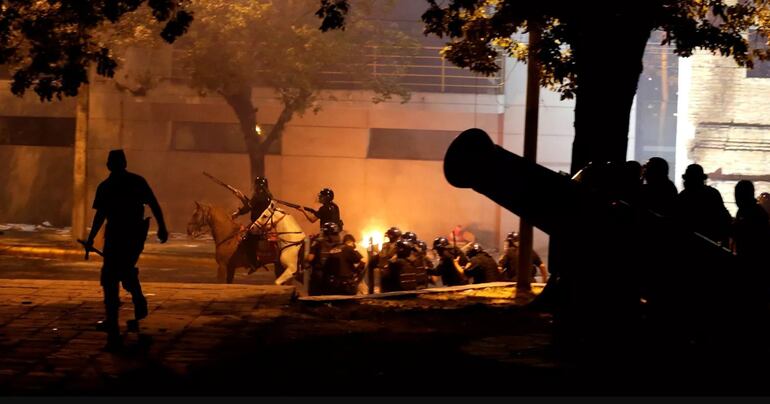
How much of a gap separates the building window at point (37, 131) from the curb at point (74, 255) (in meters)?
7.80

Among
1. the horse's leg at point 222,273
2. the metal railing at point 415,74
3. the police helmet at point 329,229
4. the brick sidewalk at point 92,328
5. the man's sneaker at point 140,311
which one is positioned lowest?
the horse's leg at point 222,273

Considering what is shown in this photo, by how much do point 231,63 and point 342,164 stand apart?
17.9 ft

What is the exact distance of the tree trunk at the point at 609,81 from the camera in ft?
34.1

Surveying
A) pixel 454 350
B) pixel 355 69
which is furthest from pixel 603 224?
pixel 355 69

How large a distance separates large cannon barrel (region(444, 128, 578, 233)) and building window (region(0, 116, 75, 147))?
81.8ft

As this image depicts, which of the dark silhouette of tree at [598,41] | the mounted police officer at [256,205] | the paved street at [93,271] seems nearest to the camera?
the dark silhouette of tree at [598,41]

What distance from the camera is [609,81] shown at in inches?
413

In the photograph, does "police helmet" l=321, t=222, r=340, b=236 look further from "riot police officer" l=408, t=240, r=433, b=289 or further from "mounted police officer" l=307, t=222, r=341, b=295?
"riot police officer" l=408, t=240, r=433, b=289

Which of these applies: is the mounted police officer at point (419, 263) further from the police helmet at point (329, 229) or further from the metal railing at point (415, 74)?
the metal railing at point (415, 74)

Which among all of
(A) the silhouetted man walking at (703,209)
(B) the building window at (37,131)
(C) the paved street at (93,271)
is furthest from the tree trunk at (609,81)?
(B) the building window at (37,131)

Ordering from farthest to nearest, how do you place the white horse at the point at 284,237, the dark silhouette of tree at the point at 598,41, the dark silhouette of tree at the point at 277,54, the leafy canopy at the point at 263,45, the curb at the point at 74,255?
the dark silhouette of tree at the point at 277,54
the leafy canopy at the point at 263,45
the curb at the point at 74,255
the white horse at the point at 284,237
the dark silhouette of tree at the point at 598,41

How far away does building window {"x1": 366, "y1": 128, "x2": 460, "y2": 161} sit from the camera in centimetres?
2898

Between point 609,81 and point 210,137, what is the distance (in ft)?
67.3

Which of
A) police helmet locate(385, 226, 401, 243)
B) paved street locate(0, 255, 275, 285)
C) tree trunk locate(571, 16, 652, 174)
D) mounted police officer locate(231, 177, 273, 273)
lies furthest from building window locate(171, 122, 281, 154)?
tree trunk locate(571, 16, 652, 174)
